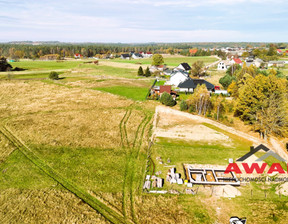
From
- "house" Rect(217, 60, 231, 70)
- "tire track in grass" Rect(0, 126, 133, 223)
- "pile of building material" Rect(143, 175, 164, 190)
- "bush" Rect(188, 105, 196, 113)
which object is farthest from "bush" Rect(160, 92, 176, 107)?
"house" Rect(217, 60, 231, 70)

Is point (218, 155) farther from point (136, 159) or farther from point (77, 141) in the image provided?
point (77, 141)

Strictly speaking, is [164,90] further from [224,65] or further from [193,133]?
[224,65]

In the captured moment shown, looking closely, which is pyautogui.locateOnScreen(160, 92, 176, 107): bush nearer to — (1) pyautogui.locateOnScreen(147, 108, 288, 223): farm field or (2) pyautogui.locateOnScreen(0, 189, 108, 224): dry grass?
(1) pyautogui.locateOnScreen(147, 108, 288, 223): farm field

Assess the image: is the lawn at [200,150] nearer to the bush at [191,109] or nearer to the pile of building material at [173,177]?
the pile of building material at [173,177]

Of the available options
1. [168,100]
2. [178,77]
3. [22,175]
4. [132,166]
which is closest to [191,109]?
[168,100]

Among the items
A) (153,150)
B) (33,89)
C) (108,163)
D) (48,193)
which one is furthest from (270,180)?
(33,89)

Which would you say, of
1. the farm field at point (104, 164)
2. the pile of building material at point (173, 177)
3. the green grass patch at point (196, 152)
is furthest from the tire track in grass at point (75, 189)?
the green grass patch at point (196, 152)
